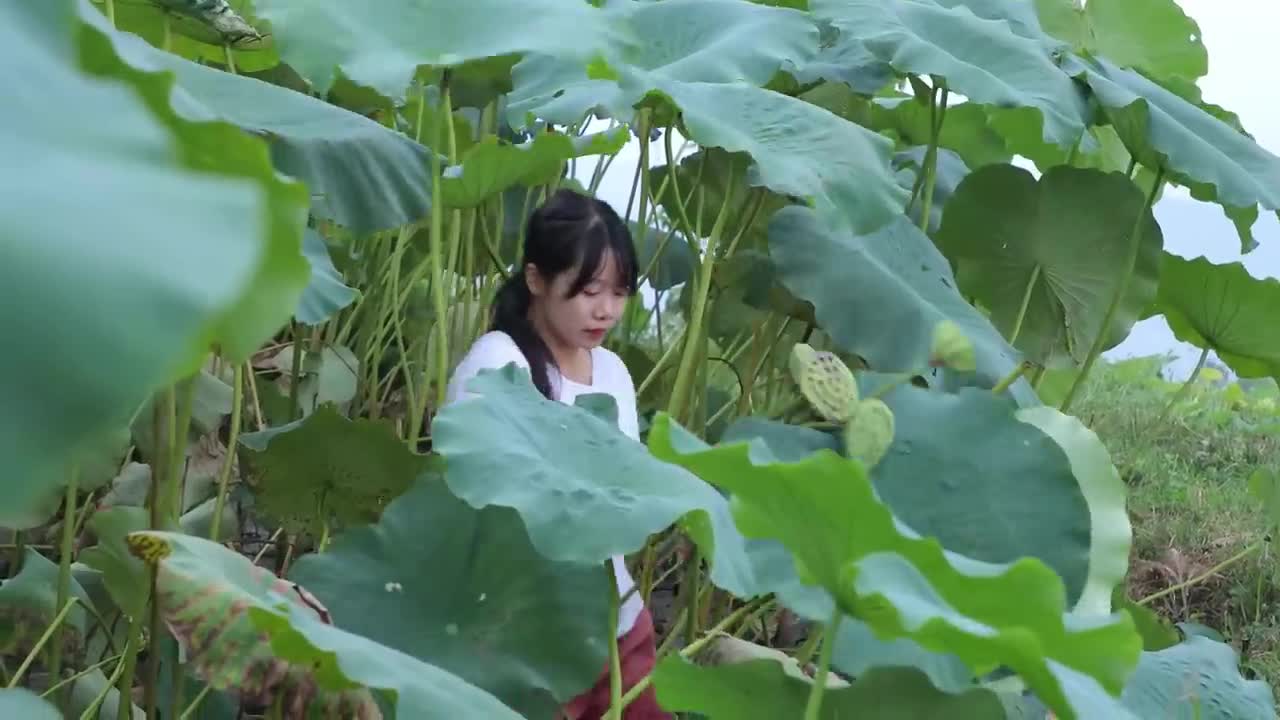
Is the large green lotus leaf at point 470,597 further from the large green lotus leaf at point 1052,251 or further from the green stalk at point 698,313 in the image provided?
the large green lotus leaf at point 1052,251

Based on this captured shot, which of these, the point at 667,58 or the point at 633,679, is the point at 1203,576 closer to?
the point at 633,679

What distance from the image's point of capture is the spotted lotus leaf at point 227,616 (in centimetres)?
68

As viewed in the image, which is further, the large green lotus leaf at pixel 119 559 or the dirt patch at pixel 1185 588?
the dirt patch at pixel 1185 588

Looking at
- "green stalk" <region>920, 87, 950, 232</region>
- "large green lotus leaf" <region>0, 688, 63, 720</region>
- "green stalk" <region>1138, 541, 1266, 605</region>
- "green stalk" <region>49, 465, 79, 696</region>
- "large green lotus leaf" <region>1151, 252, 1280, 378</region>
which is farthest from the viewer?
"green stalk" <region>1138, 541, 1266, 605</region>

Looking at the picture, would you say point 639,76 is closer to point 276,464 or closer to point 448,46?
point 448,46

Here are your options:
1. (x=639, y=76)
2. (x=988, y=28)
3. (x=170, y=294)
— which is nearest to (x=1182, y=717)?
(x=639, y=76)

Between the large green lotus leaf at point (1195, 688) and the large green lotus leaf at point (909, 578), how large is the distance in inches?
15.2

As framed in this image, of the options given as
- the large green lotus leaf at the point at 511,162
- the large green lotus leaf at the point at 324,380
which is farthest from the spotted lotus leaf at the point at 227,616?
the large green lotus leaf at the point at 324,380

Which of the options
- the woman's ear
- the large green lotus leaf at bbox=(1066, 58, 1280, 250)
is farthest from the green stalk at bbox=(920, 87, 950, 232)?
the woman's ear

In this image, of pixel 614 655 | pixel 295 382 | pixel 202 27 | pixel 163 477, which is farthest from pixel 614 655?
pixel 295 382

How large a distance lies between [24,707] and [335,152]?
65cm

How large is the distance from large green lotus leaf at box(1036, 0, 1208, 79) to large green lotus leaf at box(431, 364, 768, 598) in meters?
1.39

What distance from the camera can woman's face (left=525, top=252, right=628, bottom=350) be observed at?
1283mm

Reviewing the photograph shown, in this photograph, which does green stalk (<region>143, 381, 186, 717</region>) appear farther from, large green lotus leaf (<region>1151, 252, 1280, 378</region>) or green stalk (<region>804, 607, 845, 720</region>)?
large green lotus leaf (<region>1151, 252, 1280, 378</region>)
